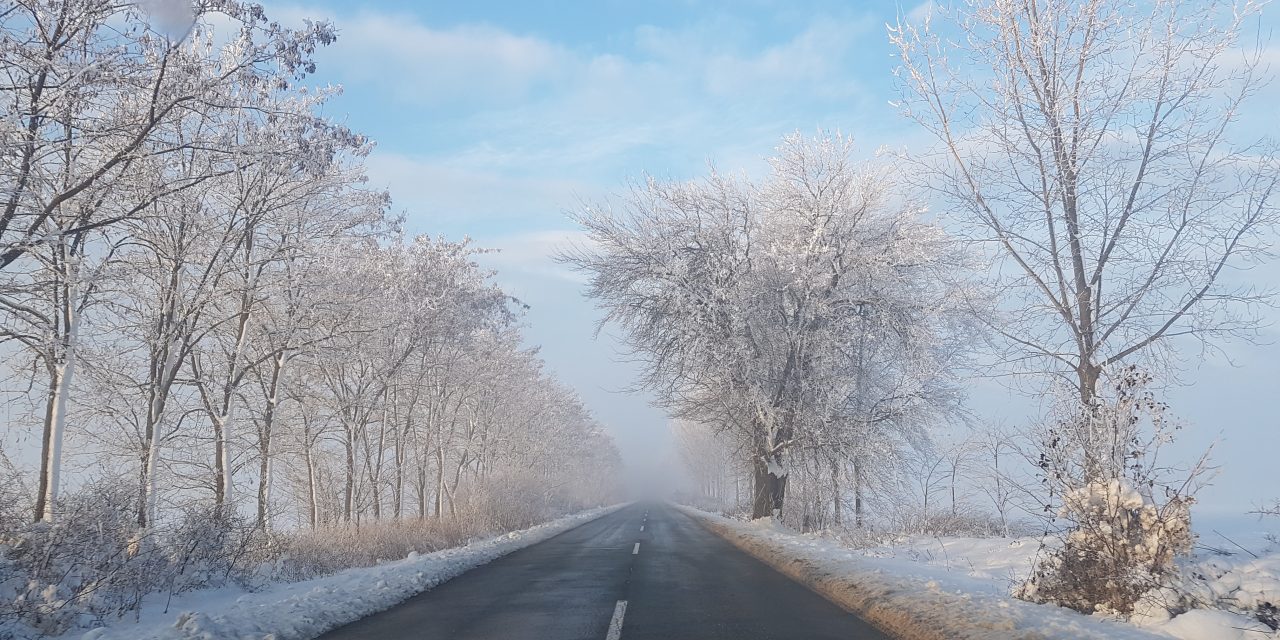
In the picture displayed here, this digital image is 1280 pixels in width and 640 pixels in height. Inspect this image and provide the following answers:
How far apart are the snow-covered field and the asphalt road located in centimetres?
46

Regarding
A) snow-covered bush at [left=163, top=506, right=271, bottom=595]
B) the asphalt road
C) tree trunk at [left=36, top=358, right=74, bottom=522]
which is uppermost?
tree trunk at [left=36, top=358, right=74, bottom=522]

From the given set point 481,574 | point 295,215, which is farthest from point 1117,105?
point 295,215

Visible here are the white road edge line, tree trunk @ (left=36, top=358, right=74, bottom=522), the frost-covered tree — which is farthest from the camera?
the frost-covered tree

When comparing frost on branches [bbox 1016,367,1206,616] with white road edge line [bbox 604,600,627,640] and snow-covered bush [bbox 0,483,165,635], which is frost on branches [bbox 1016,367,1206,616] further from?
snow-covered bush [bbox 0,483,165,635]

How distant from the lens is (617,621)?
828 cm

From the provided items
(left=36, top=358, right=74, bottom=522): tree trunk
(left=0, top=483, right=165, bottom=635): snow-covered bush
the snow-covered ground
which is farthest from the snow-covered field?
(left=36, top=358, right=74, bottom=522): tree trunk

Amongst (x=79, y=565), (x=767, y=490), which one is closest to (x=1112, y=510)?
(x=79, y=565)

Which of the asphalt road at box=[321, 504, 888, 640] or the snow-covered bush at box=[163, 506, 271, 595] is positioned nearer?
the asphalt road at box=[321, 504, 888, 640]

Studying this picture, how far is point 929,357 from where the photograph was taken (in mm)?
21500

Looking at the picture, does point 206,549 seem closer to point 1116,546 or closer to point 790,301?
point 1116,546

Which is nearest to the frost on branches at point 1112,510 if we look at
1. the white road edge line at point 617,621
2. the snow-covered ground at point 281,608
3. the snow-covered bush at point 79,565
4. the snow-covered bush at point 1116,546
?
the snow-covered bush at point 1116,546

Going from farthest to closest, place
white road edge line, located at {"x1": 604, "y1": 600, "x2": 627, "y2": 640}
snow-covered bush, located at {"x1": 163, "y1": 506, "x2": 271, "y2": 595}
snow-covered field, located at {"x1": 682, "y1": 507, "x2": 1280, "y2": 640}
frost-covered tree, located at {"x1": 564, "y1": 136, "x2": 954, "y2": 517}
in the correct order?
frost-covered tree, located at {"x1": 564, "y1": 136, "x2": 954, "y2": 517} → snow-covered bush, located at {"x1": 163, "y1": 506, "x2": 271, "y2": 595} → white road edge line, located at {"x1": 604, "y1": 600, "x2": 627, "y2": 640} → snow-covered field, located at {"x1": 682, "y1": 507, "x2": 1280, "y2": 640}

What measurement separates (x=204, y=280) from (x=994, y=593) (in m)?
14.9

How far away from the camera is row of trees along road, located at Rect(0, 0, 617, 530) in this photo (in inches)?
324
